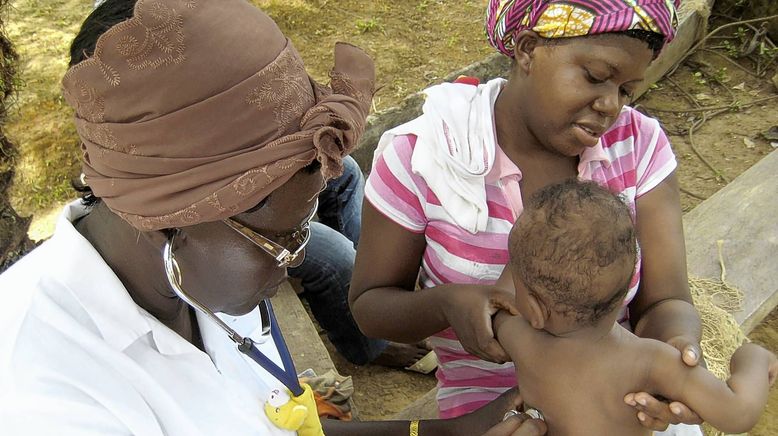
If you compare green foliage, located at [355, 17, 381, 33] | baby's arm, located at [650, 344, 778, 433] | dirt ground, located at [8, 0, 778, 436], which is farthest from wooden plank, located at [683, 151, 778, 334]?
green foliage, located at [355, 17, 381, 33]

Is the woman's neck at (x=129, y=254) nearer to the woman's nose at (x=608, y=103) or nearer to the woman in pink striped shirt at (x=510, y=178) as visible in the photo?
the woman in pink striped shirt at (x=510, y=178)

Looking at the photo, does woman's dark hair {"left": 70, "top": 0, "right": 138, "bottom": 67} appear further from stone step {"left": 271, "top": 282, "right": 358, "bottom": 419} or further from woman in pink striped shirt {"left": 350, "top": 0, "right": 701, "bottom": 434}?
stone step {"left": 271, "top": 282, "right": 358, "bottom": 419}

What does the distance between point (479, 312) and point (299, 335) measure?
140cm

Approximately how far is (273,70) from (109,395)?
0.73 metres

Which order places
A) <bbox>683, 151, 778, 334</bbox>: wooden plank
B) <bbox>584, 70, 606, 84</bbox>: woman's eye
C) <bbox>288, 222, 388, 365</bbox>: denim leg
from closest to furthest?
<bbox>584, 70, 606, 84</bbox>: woman's eye < <bbox>683, 151, 778, 334</bbox>: wooden plank < <bbox>288, 222, 388, 365</bbox>: denim leg

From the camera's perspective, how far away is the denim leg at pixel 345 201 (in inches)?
138

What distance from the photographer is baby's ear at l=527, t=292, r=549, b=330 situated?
1.77 meters

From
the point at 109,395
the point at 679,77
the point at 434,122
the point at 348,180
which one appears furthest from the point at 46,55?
the point at 679,77

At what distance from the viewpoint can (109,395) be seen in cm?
138

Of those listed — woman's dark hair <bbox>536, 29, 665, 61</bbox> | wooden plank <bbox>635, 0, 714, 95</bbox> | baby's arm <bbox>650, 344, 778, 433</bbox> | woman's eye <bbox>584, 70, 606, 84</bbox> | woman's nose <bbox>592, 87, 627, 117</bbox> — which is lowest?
wooden plank <bbox>635, 0, 714, 95</bbox>

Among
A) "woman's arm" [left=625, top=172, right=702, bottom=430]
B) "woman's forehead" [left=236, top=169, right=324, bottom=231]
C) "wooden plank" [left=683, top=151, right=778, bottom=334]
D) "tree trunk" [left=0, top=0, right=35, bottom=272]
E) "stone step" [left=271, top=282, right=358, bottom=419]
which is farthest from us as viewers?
"wooden plank" [left=683, top=151, right=778, bottom=334]

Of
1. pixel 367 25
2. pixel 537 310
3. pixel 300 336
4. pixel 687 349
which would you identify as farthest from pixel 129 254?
pixel 367 25

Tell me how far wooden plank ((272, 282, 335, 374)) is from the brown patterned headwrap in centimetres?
175

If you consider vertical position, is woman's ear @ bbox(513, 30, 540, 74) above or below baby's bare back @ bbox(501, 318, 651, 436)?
above
